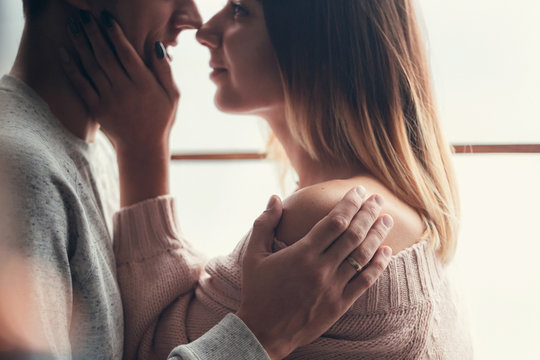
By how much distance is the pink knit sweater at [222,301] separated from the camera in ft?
2.00

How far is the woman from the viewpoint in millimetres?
617

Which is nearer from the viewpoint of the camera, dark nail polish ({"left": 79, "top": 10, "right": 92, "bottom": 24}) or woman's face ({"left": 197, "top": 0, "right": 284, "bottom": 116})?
dark nail polish ({"left": 79, "top": 10, "right": 92, "bottom": 24})

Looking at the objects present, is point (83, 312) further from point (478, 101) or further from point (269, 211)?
point (478, 101)

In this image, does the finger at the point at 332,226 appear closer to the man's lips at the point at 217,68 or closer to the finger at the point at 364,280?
the finger at the point at 364,280

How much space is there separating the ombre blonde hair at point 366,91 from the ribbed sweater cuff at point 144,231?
0.91 feet

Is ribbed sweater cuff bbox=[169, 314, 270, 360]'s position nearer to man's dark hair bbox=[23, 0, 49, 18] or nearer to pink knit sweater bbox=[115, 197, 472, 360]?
pink knit sweater bbox=[115, 197, 472, 360]

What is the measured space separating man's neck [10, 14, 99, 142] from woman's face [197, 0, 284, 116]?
26 cm

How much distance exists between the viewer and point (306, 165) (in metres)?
0.86

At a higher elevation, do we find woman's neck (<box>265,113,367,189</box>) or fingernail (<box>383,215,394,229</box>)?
woman's neck (<box>265,113,367,189</box>)

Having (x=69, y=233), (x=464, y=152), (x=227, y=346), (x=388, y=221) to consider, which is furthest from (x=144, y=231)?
(x=464, y=152)

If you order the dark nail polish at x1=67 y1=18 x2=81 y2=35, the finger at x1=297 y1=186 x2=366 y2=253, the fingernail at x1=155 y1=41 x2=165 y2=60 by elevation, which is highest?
the dark nail polish at x1=67 y1=18 x2=81 y2=35

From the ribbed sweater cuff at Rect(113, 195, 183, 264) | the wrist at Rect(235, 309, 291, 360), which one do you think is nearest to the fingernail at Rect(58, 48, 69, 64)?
the ribbed sweater cuff at Rect(113, 195, 183, 264)

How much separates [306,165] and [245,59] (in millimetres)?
225

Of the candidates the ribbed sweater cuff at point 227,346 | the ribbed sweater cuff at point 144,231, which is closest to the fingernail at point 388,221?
the ribbed sweater cuff at point 227,346
